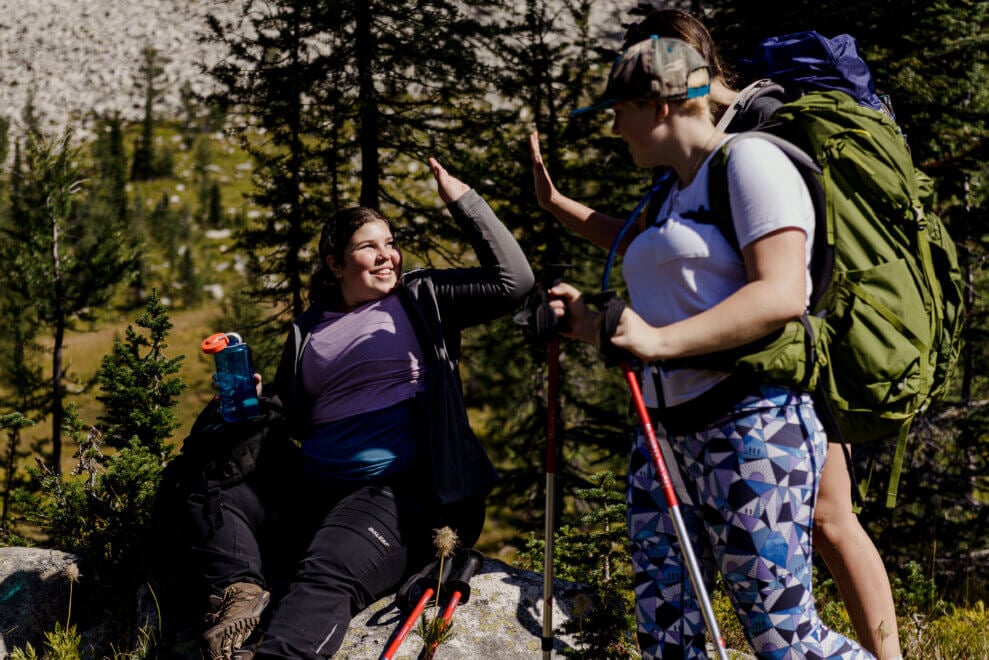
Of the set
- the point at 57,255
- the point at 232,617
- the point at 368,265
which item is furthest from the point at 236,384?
the point at 57,255

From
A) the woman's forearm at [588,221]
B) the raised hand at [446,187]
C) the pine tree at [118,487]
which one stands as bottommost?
the pine tree at [118,487]

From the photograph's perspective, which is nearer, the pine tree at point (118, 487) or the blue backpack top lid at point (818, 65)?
the blue backpack top lid at point (818, 65)

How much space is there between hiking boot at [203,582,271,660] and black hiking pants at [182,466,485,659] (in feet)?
0.21

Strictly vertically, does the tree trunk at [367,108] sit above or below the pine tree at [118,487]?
above

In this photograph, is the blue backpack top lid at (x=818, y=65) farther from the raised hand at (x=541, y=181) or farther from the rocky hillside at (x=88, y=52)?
the rocky hillside at (x=88, y=52)

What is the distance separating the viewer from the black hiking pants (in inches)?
124

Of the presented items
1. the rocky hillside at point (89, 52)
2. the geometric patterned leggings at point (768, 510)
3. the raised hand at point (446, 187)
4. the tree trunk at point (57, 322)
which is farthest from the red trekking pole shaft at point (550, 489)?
the rocky hillside at point (89, 52)

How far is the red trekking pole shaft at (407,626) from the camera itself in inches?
→ 124

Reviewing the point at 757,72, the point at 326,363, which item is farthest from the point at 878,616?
the point at 326,363

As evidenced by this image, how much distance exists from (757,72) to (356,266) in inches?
89.1

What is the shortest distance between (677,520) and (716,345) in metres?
0.53

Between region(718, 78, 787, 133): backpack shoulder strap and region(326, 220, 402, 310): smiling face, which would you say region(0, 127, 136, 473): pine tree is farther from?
region(718, 78, 787, 133): backpack shoulder strap

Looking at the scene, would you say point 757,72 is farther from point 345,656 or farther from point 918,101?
point 918,101

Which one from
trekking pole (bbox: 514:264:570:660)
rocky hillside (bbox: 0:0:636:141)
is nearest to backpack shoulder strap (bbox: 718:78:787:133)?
trekking pole (bbox: 514:264:570:660)
